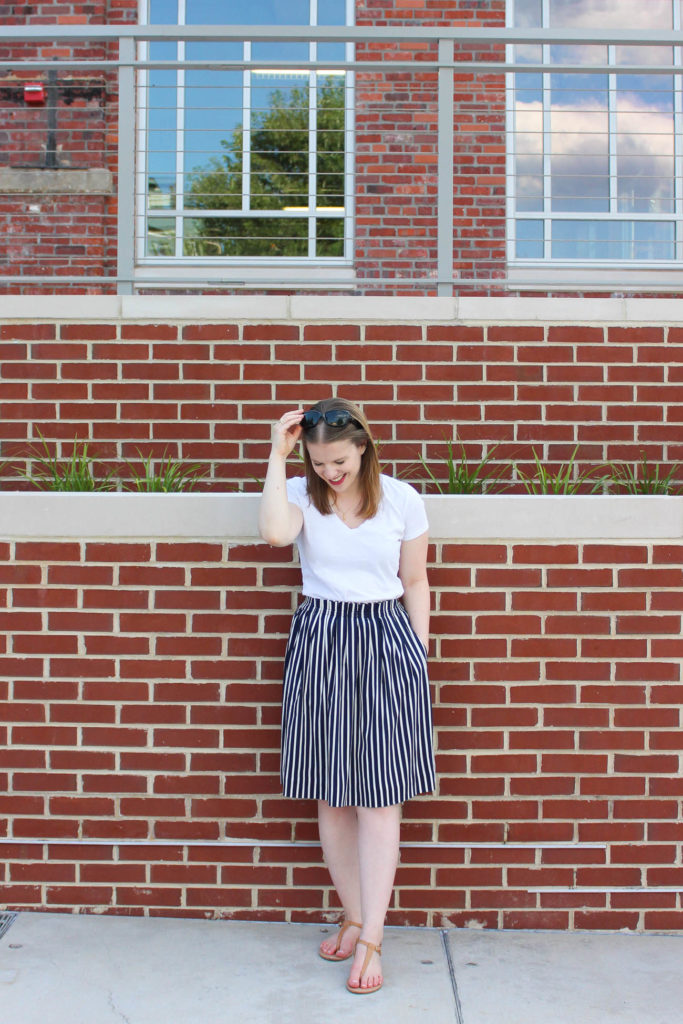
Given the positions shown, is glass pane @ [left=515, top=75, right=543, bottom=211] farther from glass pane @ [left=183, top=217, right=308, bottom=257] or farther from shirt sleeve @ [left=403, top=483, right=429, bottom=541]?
shirt sleeve @ [left=403, top=483, right=429, bottom=541]

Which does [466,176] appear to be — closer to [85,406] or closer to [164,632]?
[85,406]

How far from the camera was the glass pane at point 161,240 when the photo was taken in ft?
23.3

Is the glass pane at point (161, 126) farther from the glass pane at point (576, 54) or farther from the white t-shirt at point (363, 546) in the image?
the white t-shirt at point (363, 546)

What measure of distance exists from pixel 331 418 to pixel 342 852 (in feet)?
4.39

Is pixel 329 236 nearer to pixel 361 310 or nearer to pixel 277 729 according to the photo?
pixel 361 310

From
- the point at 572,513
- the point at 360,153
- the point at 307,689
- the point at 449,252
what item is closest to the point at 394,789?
the point at 307,689

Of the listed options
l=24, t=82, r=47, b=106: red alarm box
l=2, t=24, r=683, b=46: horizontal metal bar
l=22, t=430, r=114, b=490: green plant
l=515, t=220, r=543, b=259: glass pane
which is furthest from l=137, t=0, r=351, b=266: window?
l=22, t=430, r=114, b=490: green plant

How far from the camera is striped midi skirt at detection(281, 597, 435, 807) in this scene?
2.96 meters

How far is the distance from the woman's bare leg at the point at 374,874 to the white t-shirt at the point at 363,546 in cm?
66

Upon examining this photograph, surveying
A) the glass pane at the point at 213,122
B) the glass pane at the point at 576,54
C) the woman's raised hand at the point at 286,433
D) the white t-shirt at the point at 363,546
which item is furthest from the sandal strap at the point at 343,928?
the glass pane at the point at 576,54

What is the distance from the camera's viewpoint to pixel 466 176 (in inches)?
265

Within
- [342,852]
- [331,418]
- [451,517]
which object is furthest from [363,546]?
[342,852]

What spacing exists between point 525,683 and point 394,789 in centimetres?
71

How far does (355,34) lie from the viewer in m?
4.07
